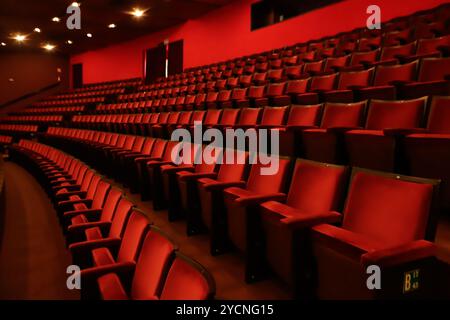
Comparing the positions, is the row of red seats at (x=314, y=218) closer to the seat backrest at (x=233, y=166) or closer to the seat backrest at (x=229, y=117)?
the seat backrest at (x=233, y=166)

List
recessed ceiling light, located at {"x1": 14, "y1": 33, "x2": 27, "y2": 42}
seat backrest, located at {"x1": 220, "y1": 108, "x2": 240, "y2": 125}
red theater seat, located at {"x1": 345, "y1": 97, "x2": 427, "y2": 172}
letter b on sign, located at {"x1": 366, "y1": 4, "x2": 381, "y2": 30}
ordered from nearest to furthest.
Result: red theater seat, located at {"x1": 345, "y1": 97, "x2": 427, "y2": 172} < seat backrest, located at {"x1": 220, "y1": 108, "x2": 240, "y2": 125} < letter b on sign, located at {"x1": 366, "y1": 4, "x2": 381, "y2": 30} < recessed ceiling light, located at {"x1": 14, "y1": 33, "x2": 27, "y2": 42}

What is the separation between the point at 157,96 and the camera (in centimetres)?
146

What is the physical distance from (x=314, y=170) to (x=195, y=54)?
1963mm

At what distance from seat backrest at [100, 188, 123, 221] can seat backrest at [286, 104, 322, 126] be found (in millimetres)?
310

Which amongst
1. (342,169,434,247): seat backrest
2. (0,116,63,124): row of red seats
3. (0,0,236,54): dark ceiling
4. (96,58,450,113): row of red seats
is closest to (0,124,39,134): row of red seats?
(0,116,63,124): row of red seats

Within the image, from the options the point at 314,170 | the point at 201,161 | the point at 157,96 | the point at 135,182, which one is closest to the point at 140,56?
the point at 157,96

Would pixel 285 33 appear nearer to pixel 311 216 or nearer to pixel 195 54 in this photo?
pixel 195 54

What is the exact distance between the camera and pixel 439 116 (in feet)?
1.33

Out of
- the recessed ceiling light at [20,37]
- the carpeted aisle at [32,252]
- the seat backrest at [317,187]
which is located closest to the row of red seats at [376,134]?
the seat backrest at [317,187]

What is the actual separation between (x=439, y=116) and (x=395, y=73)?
0.23m

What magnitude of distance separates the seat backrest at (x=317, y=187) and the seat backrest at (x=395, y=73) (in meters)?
0.32

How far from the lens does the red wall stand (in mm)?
1263

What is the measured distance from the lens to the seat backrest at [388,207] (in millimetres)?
231

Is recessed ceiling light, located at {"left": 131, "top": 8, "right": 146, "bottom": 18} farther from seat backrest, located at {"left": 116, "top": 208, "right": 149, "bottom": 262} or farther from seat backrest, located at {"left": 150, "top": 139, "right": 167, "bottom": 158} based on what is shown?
seat backrest, located at {"left": 116, "top": 208, "right": 149, "bottom": 262}
